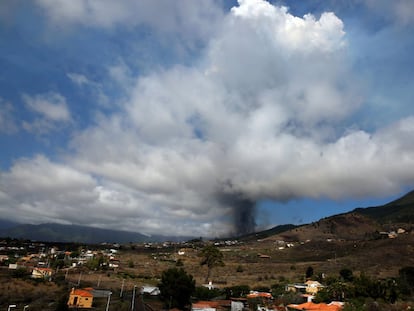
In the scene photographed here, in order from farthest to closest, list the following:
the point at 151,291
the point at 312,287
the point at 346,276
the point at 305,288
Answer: the point at 346,276
the point at 305,288
the point at 312,287
the point at 151,291

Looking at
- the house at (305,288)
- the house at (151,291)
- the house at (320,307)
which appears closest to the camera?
the house at (320,307)

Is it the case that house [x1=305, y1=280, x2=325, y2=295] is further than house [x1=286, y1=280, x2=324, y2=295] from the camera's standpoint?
No

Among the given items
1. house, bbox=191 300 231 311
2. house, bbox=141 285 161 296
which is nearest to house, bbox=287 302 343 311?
house, bbox=191 300 231 311

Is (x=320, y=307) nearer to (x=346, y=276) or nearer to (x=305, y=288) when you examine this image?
(x=305, y=288)

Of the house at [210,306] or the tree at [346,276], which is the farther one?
the tree at [346,276]

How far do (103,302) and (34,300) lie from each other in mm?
9536

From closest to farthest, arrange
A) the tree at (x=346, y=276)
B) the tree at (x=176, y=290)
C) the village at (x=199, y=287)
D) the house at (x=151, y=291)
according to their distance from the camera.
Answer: the village at (x=199, y=287) → the tree at (x=176, y=290) → the house at (x=151, y=291) → the tree at (x=346, y=276)

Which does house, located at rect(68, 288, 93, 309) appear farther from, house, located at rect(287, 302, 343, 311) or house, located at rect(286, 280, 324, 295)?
house, located at rect(286, 280, 324, 295)

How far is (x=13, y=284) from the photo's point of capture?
220 feet

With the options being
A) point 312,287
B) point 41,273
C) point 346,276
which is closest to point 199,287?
point 312,287

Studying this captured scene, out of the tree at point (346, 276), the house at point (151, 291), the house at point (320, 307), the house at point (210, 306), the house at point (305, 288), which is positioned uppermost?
the tree at point (346, 276)

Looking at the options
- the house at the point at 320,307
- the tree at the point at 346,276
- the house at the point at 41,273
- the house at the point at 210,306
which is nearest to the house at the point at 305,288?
the tree at the point at 346,276

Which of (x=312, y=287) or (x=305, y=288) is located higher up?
(x=312, y=287)

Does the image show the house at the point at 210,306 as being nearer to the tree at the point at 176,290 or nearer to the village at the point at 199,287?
the village at the point at 199,287
